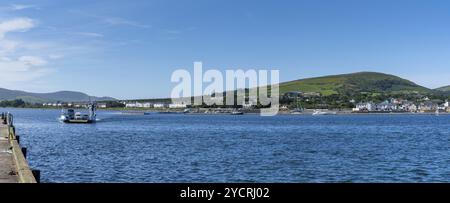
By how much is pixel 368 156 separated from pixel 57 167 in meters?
26.5

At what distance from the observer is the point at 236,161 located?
40.6m
